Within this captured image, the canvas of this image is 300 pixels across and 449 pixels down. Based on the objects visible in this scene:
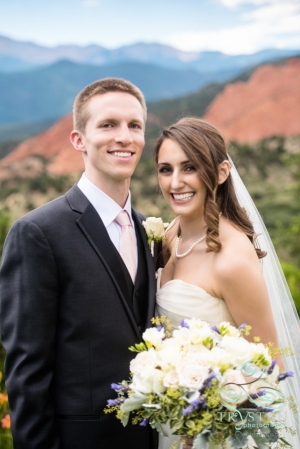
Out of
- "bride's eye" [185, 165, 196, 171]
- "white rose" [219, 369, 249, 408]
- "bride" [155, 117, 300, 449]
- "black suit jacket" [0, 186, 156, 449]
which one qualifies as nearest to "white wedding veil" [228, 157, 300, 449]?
"bride" [155, 117, 300, 449]

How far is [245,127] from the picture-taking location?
38.0 metres

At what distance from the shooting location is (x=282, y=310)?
3771 millimetres

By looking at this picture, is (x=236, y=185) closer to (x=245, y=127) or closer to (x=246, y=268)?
(x=246, y=268)

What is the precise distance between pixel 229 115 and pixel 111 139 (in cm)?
3788

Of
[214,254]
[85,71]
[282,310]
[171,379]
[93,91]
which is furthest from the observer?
[85,71]

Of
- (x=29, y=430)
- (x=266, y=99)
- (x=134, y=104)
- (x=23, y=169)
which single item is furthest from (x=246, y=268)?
(x=266, y=99)

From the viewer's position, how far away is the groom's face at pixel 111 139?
3188 mm

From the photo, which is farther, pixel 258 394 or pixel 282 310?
pixel 282 310

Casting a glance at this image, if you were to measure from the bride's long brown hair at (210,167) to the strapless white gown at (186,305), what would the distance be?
0.28 m

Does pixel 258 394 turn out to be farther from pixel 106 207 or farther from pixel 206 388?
pixel 106 207

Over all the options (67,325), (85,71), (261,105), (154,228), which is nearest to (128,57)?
(85,71)

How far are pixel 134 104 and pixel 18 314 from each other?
53.5 inches

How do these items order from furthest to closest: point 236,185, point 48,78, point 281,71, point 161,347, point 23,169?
point 48,78
point 281,71
point 23,169
point 236,185
point 161,347

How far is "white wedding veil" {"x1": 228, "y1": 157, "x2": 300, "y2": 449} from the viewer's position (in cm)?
364
